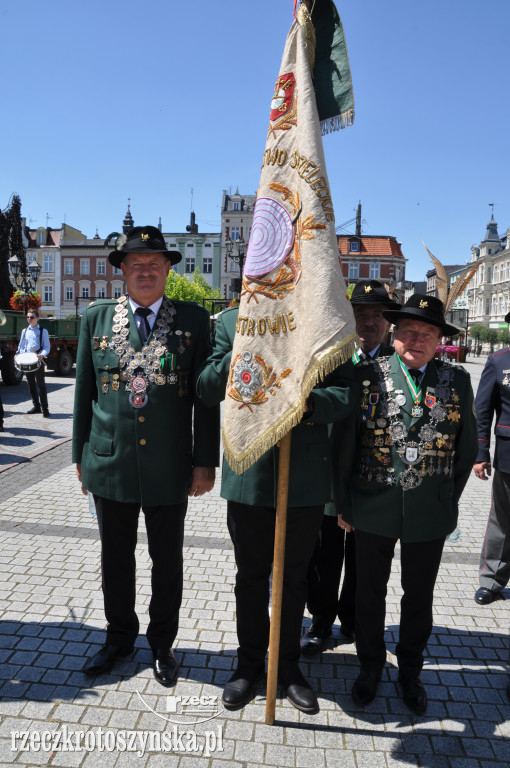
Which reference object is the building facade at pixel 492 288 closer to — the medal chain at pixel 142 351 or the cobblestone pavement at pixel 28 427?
the cobblestone pavement at pixel 28 427

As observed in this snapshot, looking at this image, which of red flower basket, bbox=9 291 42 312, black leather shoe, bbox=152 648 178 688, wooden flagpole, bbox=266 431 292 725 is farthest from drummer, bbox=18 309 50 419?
wooden flagpole, bbox=266 431 292 725

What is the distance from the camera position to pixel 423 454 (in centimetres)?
290

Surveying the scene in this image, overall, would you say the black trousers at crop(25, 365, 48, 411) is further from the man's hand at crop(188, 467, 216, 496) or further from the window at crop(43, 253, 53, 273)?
the window at crop(43, 253, 53, 273)

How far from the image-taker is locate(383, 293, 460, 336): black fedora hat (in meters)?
2.85

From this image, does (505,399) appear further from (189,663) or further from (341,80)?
(189,663)

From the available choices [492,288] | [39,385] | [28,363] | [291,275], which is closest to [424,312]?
[291,275]

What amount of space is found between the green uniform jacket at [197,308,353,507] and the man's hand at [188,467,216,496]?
0.73 ft

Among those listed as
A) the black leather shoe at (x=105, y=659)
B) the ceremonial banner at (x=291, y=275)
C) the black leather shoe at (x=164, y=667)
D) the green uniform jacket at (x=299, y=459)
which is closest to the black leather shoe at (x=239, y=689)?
the black leather shoe at (x=164, y=667)

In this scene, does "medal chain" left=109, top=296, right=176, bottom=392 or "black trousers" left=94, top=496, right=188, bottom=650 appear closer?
"medal chain" left=109, top=296, right=176, bottom=392

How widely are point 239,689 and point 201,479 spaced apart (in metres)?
1.06

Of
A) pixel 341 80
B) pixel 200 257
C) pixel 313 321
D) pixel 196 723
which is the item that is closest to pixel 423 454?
pixel 313 321

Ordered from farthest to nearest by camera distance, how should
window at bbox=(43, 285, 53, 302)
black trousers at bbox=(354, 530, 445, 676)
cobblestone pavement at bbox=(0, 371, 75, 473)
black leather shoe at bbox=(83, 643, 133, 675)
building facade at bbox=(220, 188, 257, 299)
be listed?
1. window at bbox=(43, 285, 53, 302)
2. building facade at bbox=(220, 188, 257, 299)
3. cobblestone pavement at bbox=(0, 371, 75, 473)
4. black leather shoe at bbox=(83, 643, 133, 675)
5. black trousers at bbox=(354, 530, 445, 676)

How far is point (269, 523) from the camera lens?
2924 millimetres

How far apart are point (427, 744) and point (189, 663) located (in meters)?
1.29
